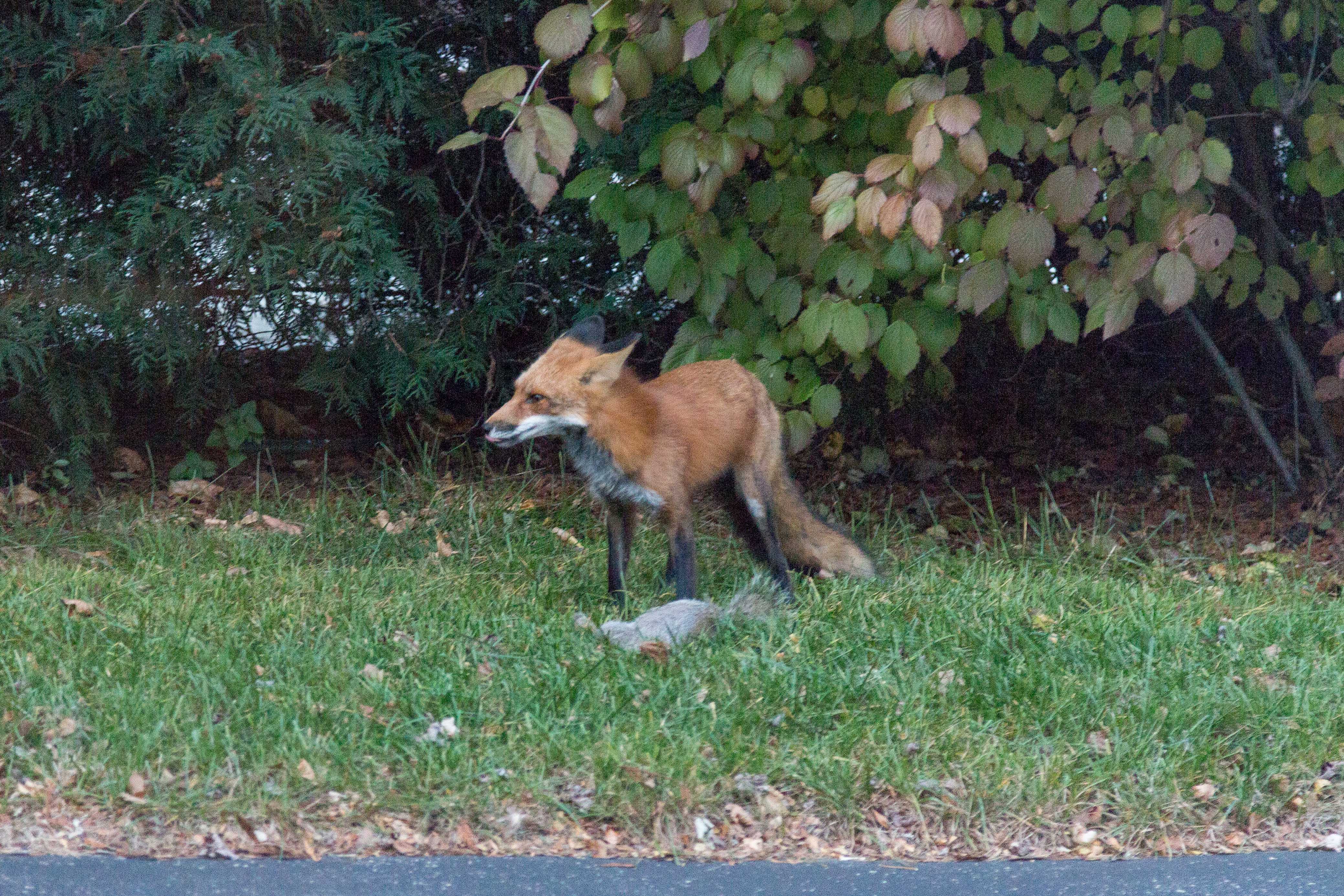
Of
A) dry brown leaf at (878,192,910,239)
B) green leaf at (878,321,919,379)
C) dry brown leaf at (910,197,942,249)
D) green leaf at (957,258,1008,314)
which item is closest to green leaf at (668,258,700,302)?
green leaf at (878,321,919,379)

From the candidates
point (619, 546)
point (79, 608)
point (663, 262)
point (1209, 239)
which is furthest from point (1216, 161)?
point (79, 608)

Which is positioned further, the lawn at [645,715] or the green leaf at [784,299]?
the green leaf at [784,299]

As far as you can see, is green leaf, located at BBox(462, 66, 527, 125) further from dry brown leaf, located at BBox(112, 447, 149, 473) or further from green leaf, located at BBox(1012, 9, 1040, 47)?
dry brown leaf, located at BBox(112, 447, 149, 473)

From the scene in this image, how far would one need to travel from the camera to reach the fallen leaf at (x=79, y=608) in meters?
4.66

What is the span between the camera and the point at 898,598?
203 inches

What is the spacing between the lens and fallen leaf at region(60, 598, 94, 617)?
4664 mm

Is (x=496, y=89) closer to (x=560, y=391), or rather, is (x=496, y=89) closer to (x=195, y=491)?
(x=560, y=391)

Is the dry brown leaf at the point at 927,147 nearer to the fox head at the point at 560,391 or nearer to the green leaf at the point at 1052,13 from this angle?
the green leaf at the point at 1052,13

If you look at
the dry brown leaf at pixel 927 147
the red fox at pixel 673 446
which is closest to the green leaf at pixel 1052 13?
the dry brown leaf at pixel 927 147

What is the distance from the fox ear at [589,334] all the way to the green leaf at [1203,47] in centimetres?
251

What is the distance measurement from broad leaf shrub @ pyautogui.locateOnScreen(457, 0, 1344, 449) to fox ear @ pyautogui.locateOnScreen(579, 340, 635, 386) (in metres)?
0.64

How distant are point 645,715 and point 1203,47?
3401 mm

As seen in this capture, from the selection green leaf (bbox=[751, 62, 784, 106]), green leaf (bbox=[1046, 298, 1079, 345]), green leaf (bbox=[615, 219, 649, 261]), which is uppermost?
green leaf (bbox=[751, 62, 784, 106])

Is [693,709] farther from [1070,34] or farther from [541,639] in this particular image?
[1070,34]
